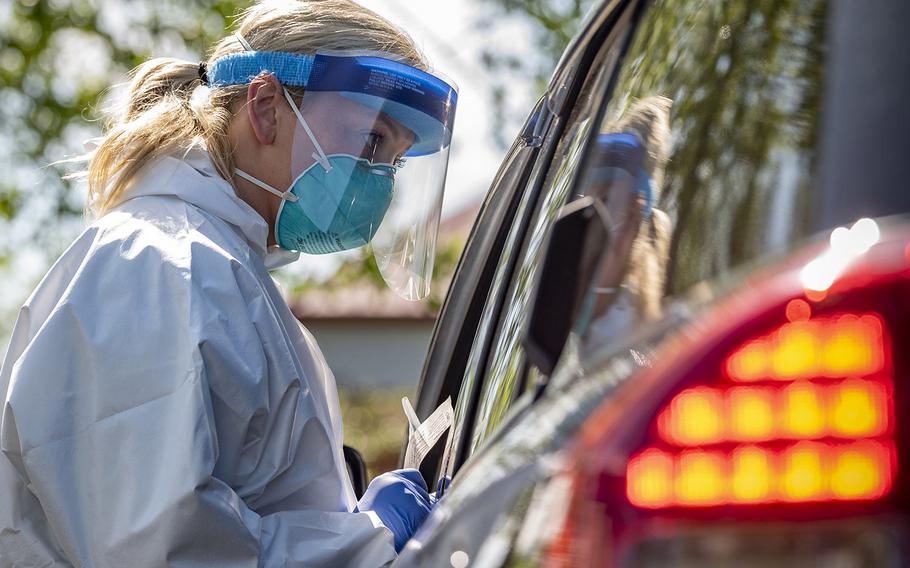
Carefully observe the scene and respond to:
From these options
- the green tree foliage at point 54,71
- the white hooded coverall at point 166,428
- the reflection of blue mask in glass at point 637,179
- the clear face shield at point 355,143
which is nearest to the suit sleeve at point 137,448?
the white hooded coverall at point 166,428

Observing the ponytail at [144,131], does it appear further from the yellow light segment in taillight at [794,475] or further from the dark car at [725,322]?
the yellow light segment in taillight at [794,475]

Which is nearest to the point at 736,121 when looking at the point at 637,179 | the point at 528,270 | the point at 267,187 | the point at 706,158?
the point at 706,158

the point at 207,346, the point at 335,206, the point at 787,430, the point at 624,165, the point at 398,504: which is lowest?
the point at 398,504

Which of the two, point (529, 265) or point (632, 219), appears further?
point (529, 265)

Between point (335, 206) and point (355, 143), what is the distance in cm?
16

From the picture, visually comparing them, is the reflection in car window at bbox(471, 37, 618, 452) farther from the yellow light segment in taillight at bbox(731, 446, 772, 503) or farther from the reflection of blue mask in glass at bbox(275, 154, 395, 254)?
the yellow light segment in taillight at bbox(731, 446, 772, 503)

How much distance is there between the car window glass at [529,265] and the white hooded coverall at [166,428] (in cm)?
34

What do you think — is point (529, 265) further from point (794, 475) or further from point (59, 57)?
point (59, 57)

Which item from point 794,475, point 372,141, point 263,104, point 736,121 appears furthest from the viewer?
point 372,141

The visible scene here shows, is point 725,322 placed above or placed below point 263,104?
below

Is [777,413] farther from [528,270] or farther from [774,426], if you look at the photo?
[528,270]

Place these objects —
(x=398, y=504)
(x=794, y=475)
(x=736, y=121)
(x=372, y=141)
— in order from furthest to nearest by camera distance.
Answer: (x=372, y=141)
(x=398, y=504)
(x=736, y=121)
(x=794, y=475)

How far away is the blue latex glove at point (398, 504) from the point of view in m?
2.28

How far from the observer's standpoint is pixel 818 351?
1026 millimetres
